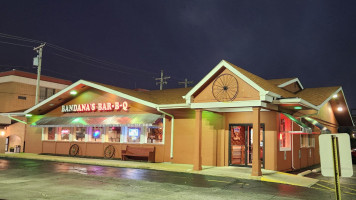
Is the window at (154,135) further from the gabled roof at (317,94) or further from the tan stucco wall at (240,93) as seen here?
the gabled roof at (317,94)

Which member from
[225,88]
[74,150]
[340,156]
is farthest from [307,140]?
[340,156]

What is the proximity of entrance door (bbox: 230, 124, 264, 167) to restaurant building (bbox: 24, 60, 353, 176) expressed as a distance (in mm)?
54

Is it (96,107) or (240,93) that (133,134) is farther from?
(240,93)

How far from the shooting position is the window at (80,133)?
2388cm

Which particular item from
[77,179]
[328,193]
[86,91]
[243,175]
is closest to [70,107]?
[86,91]

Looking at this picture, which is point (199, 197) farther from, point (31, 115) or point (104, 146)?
point (31, 115)

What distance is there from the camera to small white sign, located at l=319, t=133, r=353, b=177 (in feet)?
16.2

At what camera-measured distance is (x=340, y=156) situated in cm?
502

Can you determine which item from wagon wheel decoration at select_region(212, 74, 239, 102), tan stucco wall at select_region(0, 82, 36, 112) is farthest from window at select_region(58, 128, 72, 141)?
wagon wheel decoration at select_region(212, 74, 239, 102)

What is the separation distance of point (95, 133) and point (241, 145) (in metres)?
10.6

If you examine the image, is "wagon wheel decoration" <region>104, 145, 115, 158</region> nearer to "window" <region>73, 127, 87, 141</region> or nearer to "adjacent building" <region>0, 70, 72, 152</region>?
"window" <region>73, 127, 87, 141</region>

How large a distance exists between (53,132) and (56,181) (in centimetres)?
1434

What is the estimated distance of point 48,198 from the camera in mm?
9141

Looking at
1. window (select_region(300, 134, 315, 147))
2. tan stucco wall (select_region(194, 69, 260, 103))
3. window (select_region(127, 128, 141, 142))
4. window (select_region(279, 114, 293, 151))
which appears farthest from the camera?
window (select_region(127, 128, 141, 142))
